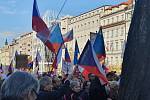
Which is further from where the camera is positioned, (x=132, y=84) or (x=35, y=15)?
(x=35, y=15)

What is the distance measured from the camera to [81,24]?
101 m

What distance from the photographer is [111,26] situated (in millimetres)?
86188

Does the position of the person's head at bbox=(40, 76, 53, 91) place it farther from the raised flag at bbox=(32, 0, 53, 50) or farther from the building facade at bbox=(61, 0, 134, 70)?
the building facade at bbox=(61, 0, 134, 70)

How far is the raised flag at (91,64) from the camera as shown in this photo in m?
8.02

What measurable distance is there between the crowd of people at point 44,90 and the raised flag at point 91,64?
23 cm

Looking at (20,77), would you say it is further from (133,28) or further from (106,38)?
(106,38)

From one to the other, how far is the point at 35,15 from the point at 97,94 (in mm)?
9871

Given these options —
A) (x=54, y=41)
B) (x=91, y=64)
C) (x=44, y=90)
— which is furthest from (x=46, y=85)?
(x=54, y=41)

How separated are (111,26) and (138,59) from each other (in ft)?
279

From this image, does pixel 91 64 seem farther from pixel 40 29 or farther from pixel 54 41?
pixel 54 41

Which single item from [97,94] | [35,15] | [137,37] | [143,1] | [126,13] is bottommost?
[97,94]

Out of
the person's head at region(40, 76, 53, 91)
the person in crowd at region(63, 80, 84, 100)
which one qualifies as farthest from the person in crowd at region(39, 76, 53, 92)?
the person in crowd at region(63, 80, 84, 100)

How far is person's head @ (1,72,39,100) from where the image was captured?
194 cm

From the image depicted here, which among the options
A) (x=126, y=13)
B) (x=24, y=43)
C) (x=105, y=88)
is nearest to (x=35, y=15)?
(x=105, y=88)
